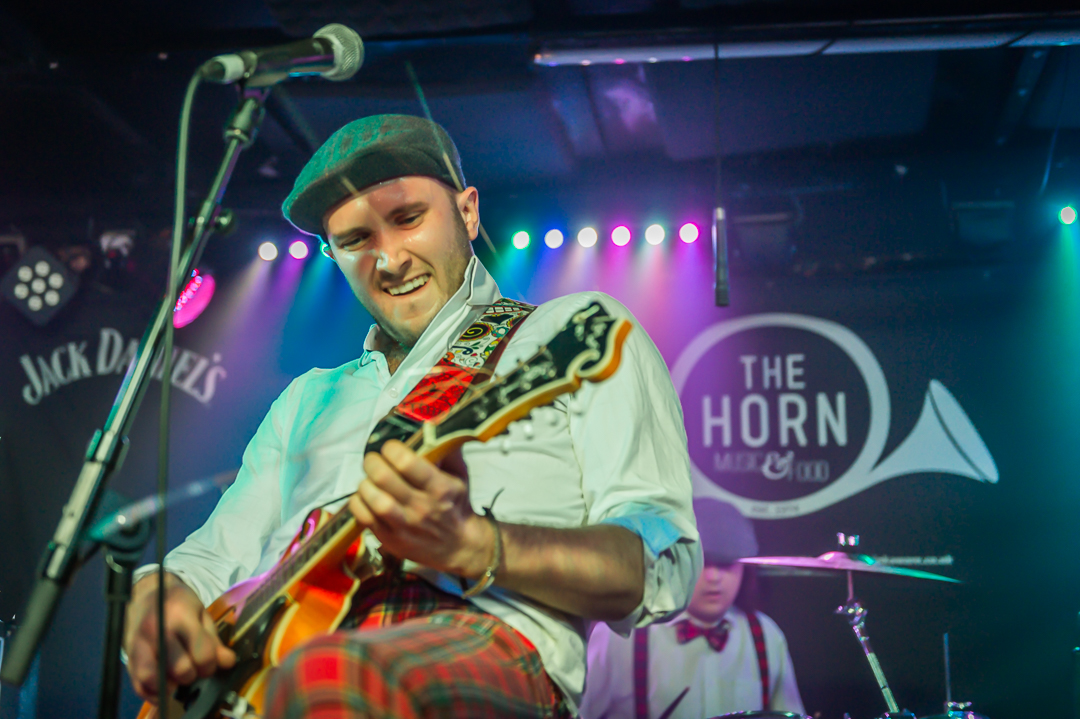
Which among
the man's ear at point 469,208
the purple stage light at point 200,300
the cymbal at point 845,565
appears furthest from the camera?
the purple stage light at point 200,300

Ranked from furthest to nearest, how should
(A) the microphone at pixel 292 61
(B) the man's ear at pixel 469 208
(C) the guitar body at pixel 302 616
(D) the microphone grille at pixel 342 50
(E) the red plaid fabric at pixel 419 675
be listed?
1. (B) the man's ear at pixel 469 208
2. (D) the microphone grille at pixel 342 50
3. (A) the microphone at pixel 292 61
4. (C) the guitar body at pixel 302 616
5. (E) the red plaid fabric at pixel 419 675

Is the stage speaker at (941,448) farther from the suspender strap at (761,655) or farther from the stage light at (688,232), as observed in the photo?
the stage light at (688,232)

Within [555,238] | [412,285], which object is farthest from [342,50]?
[555,238]

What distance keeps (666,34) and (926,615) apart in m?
3.22

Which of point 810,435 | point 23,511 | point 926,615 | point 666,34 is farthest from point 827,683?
point 23,511

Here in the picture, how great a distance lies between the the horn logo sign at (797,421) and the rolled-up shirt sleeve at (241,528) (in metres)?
2.90

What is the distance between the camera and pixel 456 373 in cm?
167

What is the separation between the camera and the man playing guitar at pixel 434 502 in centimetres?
113

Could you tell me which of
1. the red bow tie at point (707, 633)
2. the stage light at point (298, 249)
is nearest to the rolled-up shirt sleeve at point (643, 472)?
the red bow tie at point (707, 633)

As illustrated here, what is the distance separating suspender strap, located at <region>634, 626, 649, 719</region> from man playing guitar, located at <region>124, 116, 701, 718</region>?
107 inches

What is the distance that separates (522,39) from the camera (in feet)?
11.4

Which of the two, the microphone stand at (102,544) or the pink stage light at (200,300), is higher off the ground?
the pink stage light at (200,300)

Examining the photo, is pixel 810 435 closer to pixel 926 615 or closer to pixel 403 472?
pixel 926 615

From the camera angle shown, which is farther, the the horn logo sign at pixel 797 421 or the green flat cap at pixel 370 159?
the the horn logo sign at pixel 797 421
